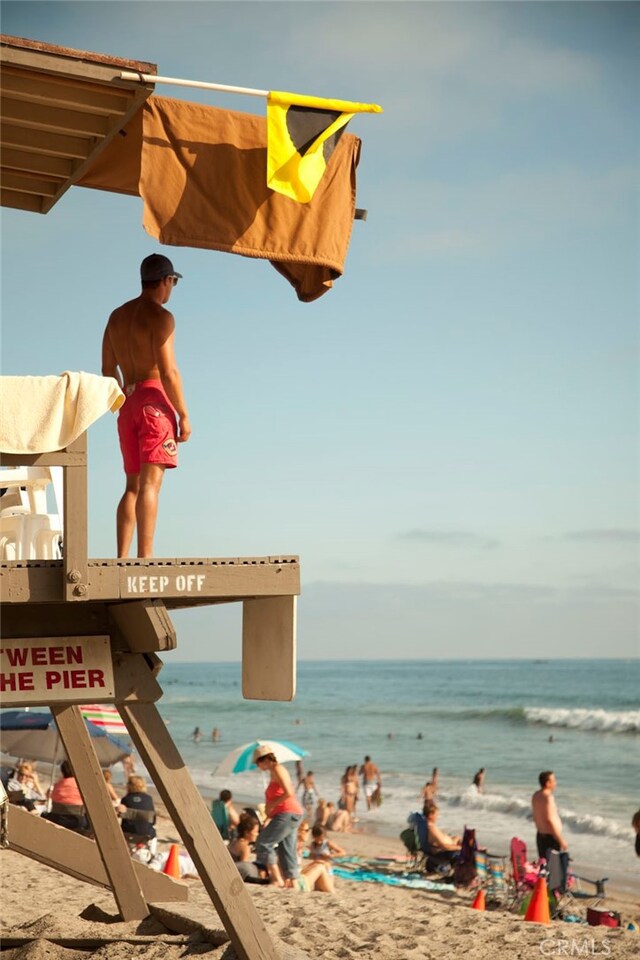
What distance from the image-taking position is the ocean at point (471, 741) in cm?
2875

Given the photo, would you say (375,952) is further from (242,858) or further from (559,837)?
(559,837)

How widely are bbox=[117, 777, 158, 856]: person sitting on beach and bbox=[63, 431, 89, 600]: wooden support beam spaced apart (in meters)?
8.62

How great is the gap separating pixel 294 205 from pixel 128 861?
4464mm

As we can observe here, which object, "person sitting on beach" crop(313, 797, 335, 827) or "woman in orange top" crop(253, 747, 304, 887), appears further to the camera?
"person sitting on beach" crop(313, 797, 335, 827)

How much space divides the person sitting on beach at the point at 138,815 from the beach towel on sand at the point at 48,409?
8.91 meters

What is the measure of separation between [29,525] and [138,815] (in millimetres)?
8101

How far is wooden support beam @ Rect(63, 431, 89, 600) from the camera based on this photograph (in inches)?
209

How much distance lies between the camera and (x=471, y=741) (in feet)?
181

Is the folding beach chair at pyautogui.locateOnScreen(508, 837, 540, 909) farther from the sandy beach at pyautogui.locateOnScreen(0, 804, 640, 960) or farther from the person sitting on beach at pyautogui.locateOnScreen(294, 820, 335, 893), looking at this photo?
the sandy beach at pyautogui.locateOnScreen(0, 804, 640, 960)

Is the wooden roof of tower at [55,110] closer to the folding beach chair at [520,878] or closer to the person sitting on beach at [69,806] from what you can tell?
the person sitting on beach at [69,806]

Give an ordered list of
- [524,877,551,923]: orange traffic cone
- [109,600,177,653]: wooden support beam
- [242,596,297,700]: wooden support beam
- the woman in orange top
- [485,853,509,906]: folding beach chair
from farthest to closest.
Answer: [485,853,509,906]: folding beach chair < the woman in orange top < [524,877,551,923]: orange traffic cone < [242,596,297,700]: wooden support beam < [109,600,177,653]: wooden support beam

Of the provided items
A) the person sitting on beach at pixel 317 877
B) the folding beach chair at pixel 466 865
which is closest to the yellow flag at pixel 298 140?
the person sitting on beach at pixel 317 877

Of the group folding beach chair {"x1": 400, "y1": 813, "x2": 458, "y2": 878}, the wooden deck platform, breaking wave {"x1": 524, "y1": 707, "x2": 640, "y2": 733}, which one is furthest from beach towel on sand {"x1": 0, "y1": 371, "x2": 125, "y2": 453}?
breaking wave {"x1": 524, "y1": 707, "x2": 640, "y2": 733}

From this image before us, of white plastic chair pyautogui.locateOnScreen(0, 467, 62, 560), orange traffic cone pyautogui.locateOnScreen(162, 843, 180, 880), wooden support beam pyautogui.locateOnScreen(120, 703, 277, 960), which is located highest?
white plastic chair pyautogui.locateOnScreen(0, 467, 62, 560)
